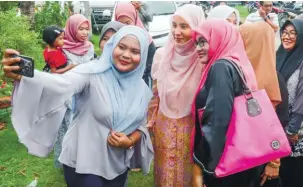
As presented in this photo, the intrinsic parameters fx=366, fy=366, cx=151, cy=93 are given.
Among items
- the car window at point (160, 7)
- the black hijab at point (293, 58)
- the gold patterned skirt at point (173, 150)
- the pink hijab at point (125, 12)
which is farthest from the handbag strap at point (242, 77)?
the car window at point (160, 7)

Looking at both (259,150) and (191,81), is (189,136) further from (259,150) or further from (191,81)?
(259,150)

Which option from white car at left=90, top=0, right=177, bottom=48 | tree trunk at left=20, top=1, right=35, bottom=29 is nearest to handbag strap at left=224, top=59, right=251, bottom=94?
white car at left=90, top=0, right=177, bottom=48

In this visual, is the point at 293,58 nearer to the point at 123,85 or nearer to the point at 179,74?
the point at 179,74

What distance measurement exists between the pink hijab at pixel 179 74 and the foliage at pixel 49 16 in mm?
7521

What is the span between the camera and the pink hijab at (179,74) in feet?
8.68

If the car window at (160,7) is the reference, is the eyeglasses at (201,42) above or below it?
above

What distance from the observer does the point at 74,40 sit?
4.06 m

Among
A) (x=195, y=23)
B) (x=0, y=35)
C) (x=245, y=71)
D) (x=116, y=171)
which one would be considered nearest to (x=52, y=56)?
(x=0, y=35)

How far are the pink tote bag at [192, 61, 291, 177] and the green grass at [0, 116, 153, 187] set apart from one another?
77.8 inches

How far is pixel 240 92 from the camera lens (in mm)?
2062

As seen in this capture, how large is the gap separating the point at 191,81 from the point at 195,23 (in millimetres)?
482

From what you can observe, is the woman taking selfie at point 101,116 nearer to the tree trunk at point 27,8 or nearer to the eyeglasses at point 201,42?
the eyeglasses at point 201,42

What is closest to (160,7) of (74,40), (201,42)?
(74,40)

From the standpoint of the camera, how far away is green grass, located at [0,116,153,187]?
3.84 metres
